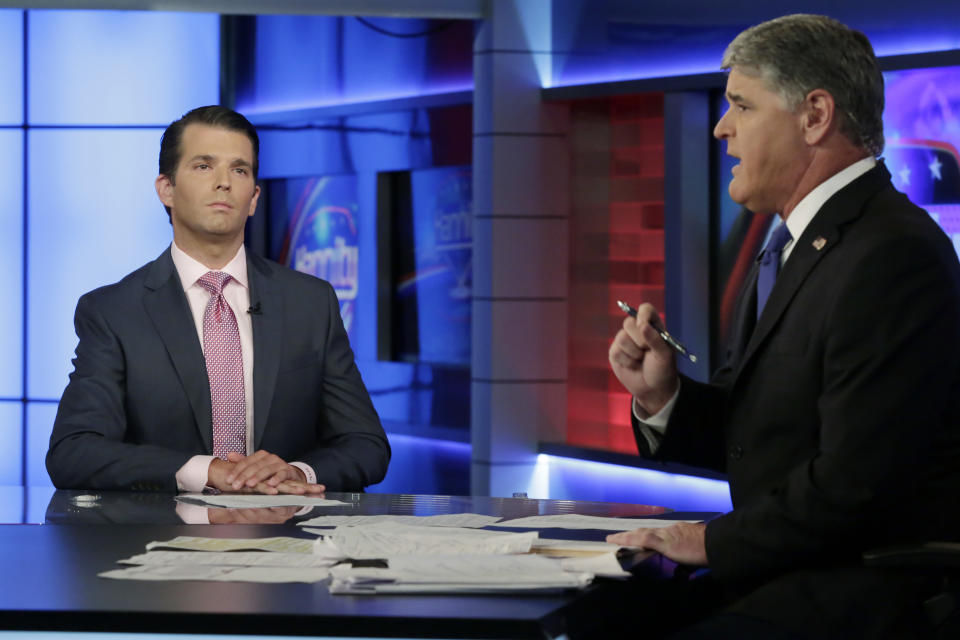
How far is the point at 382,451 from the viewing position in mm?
2986

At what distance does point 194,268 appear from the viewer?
2947 mm

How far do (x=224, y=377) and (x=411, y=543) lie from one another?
43.7 inches

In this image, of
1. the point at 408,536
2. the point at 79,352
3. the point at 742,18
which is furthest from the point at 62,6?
the point at 408,536

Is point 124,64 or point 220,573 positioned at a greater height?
point 124,64

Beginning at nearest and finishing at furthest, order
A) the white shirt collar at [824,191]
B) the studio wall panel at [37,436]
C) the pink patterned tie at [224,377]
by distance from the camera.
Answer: the white shirt collar at [824,191] → the pink patterned tie at [224,377] → the studio wall panel at [37,436]

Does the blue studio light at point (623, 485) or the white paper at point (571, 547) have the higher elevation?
the white paper at point (571, 547)

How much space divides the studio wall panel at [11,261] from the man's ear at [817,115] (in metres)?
5.86

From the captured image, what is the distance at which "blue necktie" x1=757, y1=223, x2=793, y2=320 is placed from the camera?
7.22 ft

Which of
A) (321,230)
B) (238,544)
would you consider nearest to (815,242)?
(238,544)

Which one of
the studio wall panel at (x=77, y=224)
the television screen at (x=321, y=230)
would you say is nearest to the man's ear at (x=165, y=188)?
the studio wall panel at (x=77, y=224)

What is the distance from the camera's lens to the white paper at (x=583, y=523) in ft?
7.14

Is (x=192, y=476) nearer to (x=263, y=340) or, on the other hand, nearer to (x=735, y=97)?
(x=263, y=340)

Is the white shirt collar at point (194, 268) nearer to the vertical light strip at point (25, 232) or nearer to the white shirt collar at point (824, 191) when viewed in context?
the white shirt collar at point (824, 191)

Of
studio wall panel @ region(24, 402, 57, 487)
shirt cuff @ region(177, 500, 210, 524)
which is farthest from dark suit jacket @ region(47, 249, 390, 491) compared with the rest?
studio wall panel @ region(24, 402, 57, 487)
